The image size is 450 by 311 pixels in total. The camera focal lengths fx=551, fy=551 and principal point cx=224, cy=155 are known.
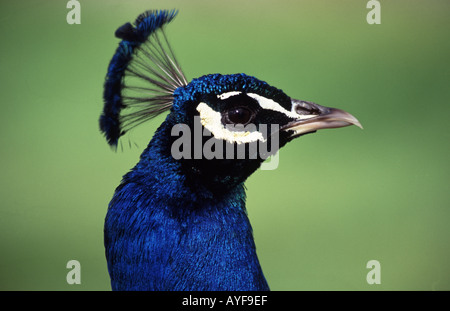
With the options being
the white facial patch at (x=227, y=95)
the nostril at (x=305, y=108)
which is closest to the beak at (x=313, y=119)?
the nostril at (x=305, y=108)

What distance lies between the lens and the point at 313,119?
4.27ft

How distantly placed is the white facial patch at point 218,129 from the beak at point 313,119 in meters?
0.09

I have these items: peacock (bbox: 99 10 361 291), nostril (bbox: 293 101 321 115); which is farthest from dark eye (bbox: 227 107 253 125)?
nostril (bbox: 293 101 321 115)

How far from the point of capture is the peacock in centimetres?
127

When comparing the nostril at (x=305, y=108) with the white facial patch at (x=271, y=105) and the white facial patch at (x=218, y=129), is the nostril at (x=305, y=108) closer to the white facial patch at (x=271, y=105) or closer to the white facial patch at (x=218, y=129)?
the white facial patch at (x=271, y=105)

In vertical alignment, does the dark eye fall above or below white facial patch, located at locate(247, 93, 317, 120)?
below

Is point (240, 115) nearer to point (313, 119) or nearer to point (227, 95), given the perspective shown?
point (227, 95)

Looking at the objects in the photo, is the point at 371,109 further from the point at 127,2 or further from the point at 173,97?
the point at 173,97

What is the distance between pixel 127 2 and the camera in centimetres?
198

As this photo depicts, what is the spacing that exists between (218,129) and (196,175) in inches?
4.8

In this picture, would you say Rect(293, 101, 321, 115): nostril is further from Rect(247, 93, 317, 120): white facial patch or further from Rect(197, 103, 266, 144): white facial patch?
Rect(197, 103, 266, 144): white facial patch
